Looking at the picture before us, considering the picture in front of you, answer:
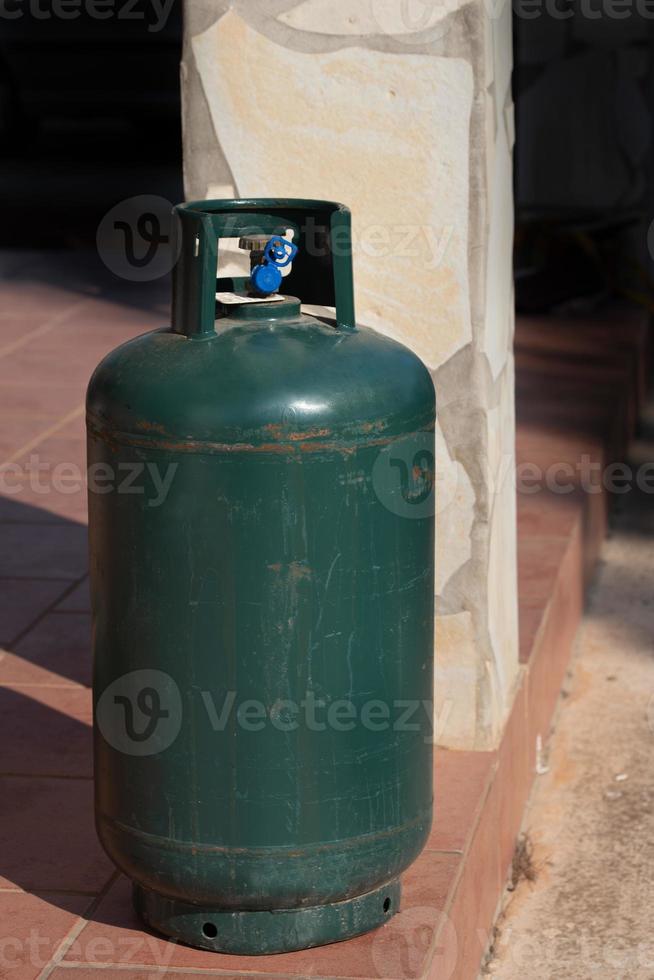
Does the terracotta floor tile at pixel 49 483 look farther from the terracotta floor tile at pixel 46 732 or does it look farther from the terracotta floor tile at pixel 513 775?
the terracotta floor tile at pixel 513 775

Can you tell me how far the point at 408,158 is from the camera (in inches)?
122

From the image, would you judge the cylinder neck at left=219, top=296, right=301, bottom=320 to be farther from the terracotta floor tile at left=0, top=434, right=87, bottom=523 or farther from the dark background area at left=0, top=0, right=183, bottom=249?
the dark background area at left=0, top=0, right=183, bottom=249

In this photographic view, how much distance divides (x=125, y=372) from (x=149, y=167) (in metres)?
10.0

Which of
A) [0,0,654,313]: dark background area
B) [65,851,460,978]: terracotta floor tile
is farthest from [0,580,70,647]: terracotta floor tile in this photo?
[0,0,654,313]: dark background area

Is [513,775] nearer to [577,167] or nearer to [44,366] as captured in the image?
[44,366]

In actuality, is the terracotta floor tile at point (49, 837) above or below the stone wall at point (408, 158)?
below

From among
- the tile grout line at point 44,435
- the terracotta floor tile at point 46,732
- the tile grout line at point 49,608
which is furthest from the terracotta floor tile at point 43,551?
the terracotta floor tile at point 46,732

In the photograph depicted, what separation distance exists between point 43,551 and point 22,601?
387 millimetres

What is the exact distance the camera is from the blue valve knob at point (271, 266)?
100.0 inches

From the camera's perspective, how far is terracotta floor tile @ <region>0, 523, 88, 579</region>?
4457 mm

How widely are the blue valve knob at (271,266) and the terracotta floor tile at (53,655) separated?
1.49 metres

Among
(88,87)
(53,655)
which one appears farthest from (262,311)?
(88,87)

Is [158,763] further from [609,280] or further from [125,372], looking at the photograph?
[609,280]

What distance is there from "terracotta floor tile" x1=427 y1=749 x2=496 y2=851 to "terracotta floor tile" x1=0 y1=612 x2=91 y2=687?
0.94 meters
